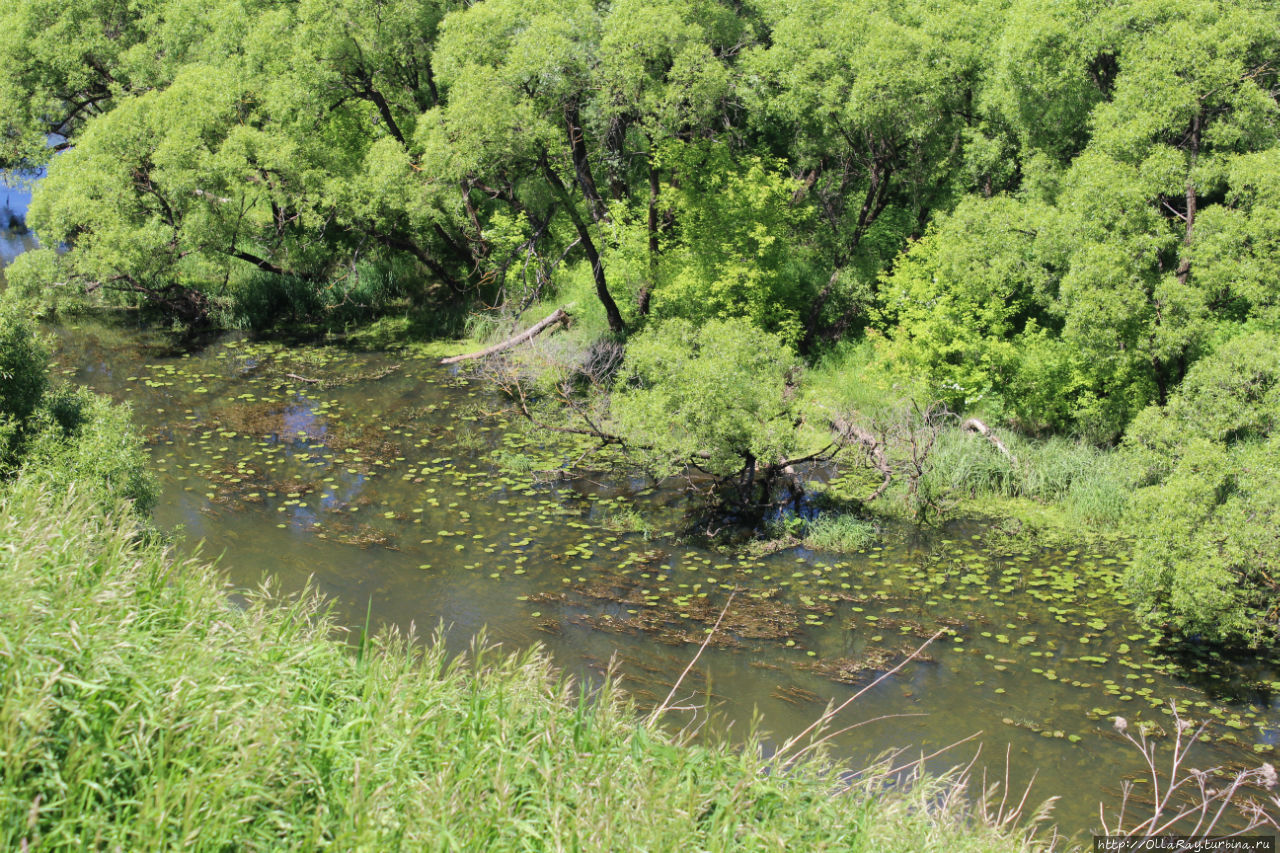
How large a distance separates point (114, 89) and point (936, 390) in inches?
841

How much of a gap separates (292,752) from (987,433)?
12275 mm

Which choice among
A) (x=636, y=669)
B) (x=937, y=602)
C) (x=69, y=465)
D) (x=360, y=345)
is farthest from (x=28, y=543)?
(x=360, y=345)

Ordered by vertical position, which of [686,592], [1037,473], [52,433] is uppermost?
[52,433]

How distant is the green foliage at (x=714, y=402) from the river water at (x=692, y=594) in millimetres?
1207

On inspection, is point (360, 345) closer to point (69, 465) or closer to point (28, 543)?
point (69, 465)

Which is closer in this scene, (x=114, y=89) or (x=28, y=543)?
(x=28, y=543)

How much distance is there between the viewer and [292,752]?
438cm

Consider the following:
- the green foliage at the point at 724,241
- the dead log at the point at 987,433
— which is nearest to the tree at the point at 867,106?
the green foliage at the point at 724,241

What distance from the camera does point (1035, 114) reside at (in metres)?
16.3

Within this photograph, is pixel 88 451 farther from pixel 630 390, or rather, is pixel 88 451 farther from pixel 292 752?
pixel 630 390

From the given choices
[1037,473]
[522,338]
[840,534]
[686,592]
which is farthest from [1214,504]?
[522,338]

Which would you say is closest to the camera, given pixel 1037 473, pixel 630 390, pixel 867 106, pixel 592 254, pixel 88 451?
pixel 88 451

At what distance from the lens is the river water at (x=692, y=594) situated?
883 cm

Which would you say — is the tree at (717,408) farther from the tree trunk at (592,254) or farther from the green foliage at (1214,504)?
the tree trunk at (592,254)
